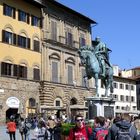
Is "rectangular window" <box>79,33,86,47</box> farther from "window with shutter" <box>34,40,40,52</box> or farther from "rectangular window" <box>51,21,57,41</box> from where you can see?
"window with shutter" <box>34,40,40,52</box>

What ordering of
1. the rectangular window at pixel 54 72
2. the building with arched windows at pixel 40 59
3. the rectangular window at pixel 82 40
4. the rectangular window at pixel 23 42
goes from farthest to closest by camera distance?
the rectangular window at pixel 82 40
the rectangular window at pixel 54 72
the rectangular window at pixel 23 42
the building with arched windows at pixel 40 59

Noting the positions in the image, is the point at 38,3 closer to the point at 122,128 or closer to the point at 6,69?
the point at 6,69

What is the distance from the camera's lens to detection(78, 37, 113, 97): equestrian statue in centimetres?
2128

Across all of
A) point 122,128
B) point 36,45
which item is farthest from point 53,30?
point 122,128

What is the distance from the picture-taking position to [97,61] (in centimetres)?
2150

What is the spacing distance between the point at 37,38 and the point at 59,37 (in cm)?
375

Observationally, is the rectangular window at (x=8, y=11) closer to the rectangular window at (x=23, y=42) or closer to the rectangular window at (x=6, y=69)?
the rectangular window at (x=23, y=42)

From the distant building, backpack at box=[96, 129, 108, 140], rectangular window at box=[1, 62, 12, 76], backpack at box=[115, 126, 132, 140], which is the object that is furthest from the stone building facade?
backpack at box=[115, 126, 132, 140]

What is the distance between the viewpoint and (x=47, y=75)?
157ft

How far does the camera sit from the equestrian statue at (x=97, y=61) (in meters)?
21.3

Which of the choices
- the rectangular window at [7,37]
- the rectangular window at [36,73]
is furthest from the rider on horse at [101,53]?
the rectangular window at [36,73]

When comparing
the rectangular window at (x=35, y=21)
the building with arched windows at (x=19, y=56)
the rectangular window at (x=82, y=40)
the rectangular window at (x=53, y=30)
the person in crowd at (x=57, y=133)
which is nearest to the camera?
the person in crowd at (x=57, y=133)

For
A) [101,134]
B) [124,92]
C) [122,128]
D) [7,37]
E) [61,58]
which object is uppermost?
[7,37]

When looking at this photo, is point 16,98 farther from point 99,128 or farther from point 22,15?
point 99,128
